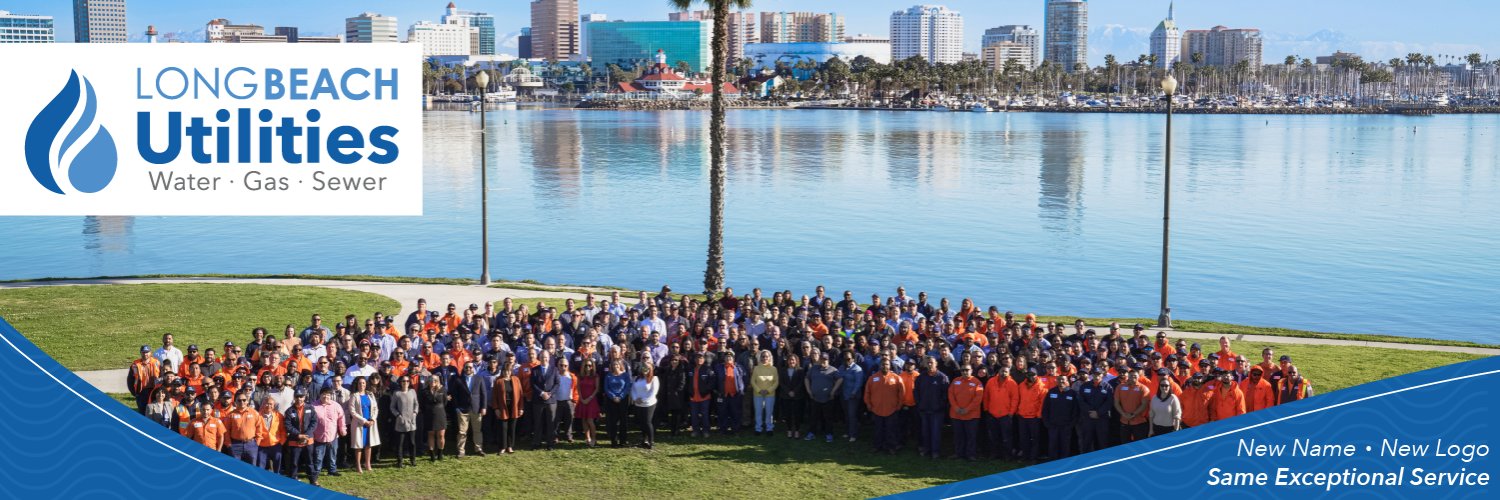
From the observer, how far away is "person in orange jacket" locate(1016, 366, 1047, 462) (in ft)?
52.0

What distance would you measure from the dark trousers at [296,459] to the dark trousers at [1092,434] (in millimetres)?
9034

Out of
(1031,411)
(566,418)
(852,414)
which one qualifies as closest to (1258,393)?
(1031,411)

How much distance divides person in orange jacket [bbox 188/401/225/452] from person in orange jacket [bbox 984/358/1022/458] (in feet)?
29.0

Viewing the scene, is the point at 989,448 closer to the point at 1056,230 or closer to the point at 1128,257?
the point at 1128,257

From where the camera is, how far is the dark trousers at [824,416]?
56.6 feet

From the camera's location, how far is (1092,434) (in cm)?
1599

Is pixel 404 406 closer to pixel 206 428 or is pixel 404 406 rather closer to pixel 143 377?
pixel 206 428

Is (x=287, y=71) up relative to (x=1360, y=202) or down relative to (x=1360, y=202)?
up

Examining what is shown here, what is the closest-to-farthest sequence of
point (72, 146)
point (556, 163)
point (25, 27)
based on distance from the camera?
point (72, 146) → point (25, 27) → point (556, 163)

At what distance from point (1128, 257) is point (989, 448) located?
35359 millimetres

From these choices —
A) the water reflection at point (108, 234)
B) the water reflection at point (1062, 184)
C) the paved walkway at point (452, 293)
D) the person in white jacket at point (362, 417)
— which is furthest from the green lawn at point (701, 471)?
the water reflection at point (1062, 184)

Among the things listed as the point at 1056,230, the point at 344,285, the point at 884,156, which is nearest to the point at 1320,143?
the point at 884,156

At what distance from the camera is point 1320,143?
12144 cm

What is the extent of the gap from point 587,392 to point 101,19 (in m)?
53.1
